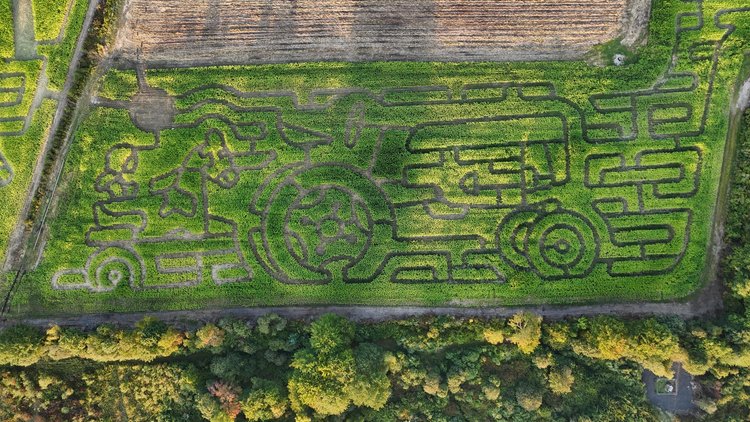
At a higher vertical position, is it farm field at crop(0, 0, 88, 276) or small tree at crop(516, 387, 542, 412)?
farm field at crop(0, 0, 88, 276)

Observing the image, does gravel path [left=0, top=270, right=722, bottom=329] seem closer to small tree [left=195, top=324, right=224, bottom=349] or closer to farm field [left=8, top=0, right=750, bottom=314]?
farm field [left=8, top=0, right=750, bottom=314]

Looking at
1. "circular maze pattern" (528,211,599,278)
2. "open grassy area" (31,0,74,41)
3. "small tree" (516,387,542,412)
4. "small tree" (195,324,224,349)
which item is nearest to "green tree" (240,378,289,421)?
"small tree" (195,324,224,349)

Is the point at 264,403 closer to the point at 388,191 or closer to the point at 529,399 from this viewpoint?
the point at 388,191

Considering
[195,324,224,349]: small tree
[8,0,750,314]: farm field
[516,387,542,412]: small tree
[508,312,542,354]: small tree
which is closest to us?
[508,312,542,354]: small tree

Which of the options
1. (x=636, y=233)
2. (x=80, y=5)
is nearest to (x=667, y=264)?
(x=636, y=233)

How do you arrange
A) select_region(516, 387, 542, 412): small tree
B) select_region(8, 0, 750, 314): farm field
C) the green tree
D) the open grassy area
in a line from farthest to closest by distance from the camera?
select_region(8, 0, 750, 314): farm field < the open grassy area < select_region(516, 387, 542, 412): small tree < the green tree

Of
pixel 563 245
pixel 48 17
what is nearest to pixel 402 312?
pixel 563 245
